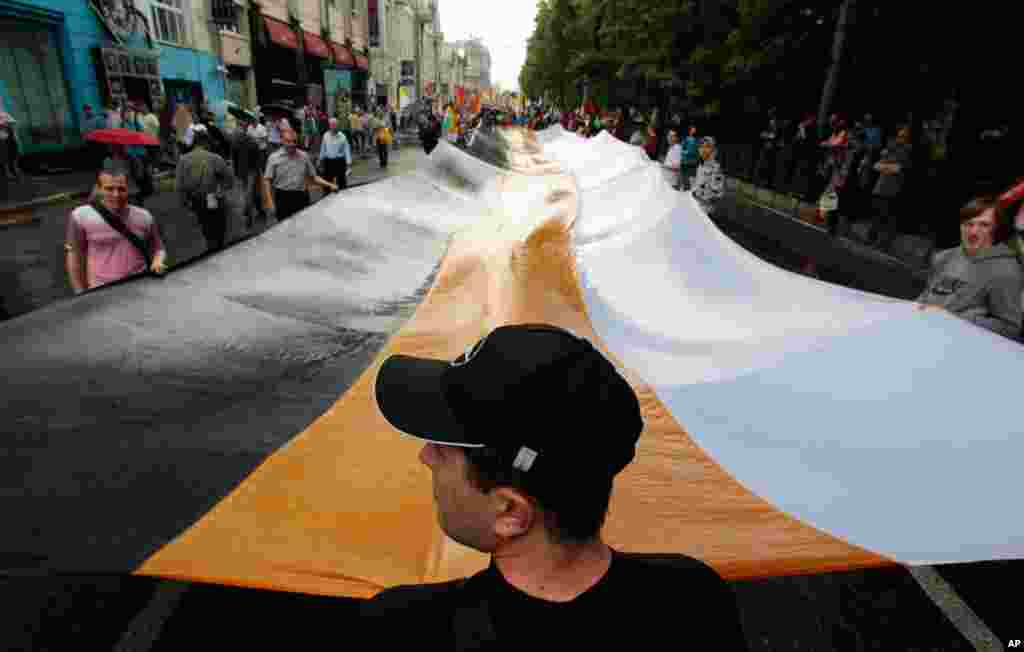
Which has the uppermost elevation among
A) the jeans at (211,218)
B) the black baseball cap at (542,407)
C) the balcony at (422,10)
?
the balcony at (422,10)

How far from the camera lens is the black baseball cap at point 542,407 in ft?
3.35

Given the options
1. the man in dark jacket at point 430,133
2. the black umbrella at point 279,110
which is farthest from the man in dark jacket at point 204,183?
the man in dark jacket at point 430,133

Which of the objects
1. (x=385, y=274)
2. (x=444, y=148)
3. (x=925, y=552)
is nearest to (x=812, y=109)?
(x=444, y=148)

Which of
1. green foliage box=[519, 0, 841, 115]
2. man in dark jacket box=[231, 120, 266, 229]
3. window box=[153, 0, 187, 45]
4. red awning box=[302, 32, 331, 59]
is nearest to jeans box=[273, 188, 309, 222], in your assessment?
man in dark jacket box=[231, 120, 266, 229]

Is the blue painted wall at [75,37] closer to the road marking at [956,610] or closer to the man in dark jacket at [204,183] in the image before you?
the man in dark jacket at [204,183]

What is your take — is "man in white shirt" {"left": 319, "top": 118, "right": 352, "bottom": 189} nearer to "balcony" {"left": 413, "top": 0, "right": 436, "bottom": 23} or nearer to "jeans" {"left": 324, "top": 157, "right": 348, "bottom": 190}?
"jeans" {"left": 324, "top": 157, "right": 348, "bottom": 190}

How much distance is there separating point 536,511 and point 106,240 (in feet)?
16.8

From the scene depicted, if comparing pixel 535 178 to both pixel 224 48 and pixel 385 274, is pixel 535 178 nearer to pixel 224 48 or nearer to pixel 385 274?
pixel 385 274

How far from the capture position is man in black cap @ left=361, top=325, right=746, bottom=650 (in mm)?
1039

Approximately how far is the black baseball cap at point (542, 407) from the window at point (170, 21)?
1118 inches

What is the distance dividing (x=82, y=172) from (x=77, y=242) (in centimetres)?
1737

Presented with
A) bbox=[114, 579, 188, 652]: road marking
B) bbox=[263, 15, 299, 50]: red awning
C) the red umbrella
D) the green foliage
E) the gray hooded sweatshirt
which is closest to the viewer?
bbox=[114, 579, 188, 652]: road marking

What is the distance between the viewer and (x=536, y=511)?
1137 millimetres

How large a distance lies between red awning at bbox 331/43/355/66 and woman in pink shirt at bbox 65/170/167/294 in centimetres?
4303
